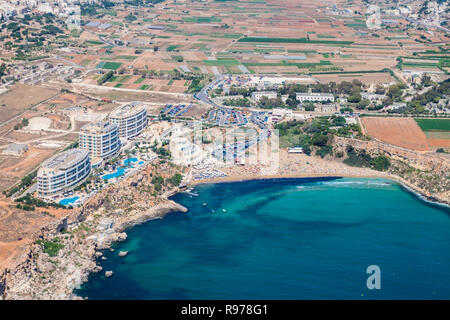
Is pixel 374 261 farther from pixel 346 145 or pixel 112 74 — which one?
pixel 112 74

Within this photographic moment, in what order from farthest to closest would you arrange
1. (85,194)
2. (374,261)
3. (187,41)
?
(187,41) < (85,194) < (374,261)

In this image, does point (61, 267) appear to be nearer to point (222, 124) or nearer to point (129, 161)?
point (129, 161)

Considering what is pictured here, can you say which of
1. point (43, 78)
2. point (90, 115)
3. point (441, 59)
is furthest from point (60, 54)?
point (441, 59)

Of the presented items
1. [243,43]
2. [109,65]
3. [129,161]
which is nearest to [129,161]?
[129,161]

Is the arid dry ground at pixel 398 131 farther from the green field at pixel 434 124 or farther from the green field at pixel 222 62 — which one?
the green field at pixel 222 62

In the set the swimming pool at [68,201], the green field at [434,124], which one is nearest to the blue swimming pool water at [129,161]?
the swimming pool at [68,201]

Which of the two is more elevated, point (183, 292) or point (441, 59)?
point (441, 59)

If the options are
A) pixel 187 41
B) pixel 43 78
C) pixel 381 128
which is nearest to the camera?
pixel 381 128
